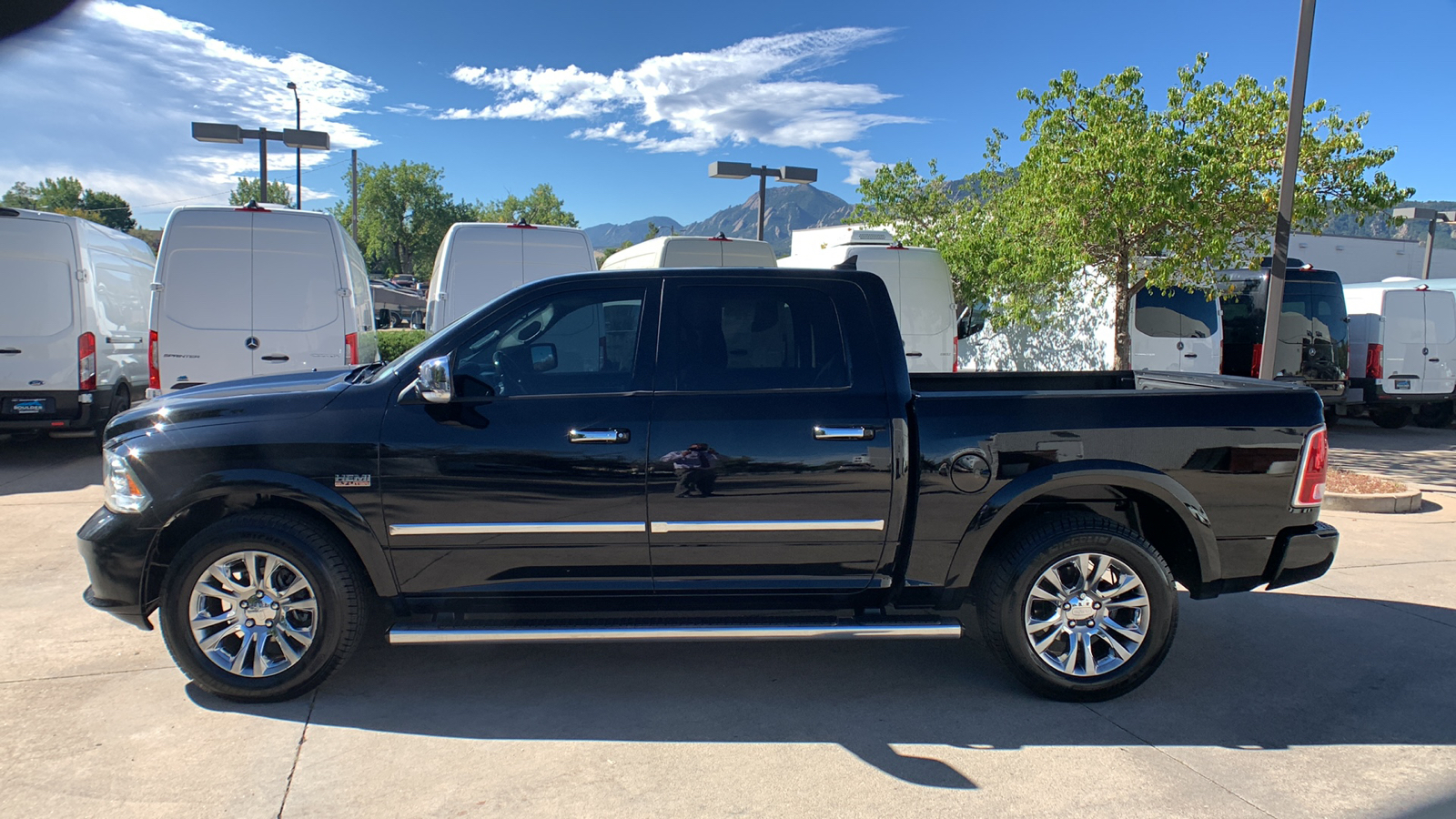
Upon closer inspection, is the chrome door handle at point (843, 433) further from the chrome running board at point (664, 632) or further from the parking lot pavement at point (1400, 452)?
the parking lot pavement at point (1400, 452)

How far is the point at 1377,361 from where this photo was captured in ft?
48.0

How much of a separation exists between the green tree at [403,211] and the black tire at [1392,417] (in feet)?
157

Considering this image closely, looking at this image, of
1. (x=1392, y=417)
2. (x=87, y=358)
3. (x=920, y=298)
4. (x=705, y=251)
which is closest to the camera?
(x=87, y=358)

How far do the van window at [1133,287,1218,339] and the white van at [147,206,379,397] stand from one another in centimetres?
1074

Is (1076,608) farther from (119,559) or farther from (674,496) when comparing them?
(119,559)

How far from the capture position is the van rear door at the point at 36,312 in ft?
31.8

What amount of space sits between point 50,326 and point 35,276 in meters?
0.53

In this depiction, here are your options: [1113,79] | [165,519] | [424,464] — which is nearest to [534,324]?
[424,464]

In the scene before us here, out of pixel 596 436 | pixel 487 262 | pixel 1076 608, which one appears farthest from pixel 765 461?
pixel 487 262

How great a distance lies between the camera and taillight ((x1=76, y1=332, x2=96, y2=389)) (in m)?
10.0

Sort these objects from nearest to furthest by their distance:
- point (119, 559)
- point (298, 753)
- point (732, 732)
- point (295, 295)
Answer: point (298, 753), point (732, 732), point (119, 559), point (295, 295)

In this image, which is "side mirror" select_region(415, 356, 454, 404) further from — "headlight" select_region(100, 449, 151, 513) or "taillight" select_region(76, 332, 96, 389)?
"taillight" select_region(76, 332, 96, 389)

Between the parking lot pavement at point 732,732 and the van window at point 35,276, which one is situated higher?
the van window at point 35,276

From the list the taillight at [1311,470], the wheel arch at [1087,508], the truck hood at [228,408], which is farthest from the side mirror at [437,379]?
the taillight at [1311,470]
